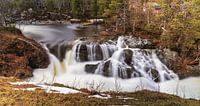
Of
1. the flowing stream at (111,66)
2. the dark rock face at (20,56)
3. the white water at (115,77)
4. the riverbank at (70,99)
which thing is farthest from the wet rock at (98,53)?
the riverbank at (70,99)

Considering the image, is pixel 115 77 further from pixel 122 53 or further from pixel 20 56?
pixel 20 56

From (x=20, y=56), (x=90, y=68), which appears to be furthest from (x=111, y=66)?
(x=20, y=56)

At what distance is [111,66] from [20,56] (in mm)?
6309

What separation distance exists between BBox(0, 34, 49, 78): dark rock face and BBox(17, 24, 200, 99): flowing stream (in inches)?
26.4

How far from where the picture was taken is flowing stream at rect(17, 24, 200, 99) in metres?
20.2

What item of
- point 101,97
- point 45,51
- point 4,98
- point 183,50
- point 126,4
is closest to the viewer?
point 4,98

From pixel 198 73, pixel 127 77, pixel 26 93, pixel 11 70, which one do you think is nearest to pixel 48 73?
pixel 11 70

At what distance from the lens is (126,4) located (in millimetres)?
29922

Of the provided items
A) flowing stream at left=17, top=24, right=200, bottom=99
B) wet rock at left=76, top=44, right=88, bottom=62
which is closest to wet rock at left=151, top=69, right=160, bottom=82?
flowing stream at left=17, top=24, right=200, bottom=99

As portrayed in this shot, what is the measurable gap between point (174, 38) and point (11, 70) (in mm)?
13738

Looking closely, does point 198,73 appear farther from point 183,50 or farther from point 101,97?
point 101,97

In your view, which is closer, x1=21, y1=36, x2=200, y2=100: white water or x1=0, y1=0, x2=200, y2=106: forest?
x1=21, y1=36, x2=200, y2=100: white water

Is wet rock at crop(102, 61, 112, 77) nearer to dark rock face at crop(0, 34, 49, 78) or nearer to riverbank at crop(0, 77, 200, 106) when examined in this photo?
dark rock face at crop(0, 34, 49, 78)

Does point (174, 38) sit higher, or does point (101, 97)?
point (174, 38)
